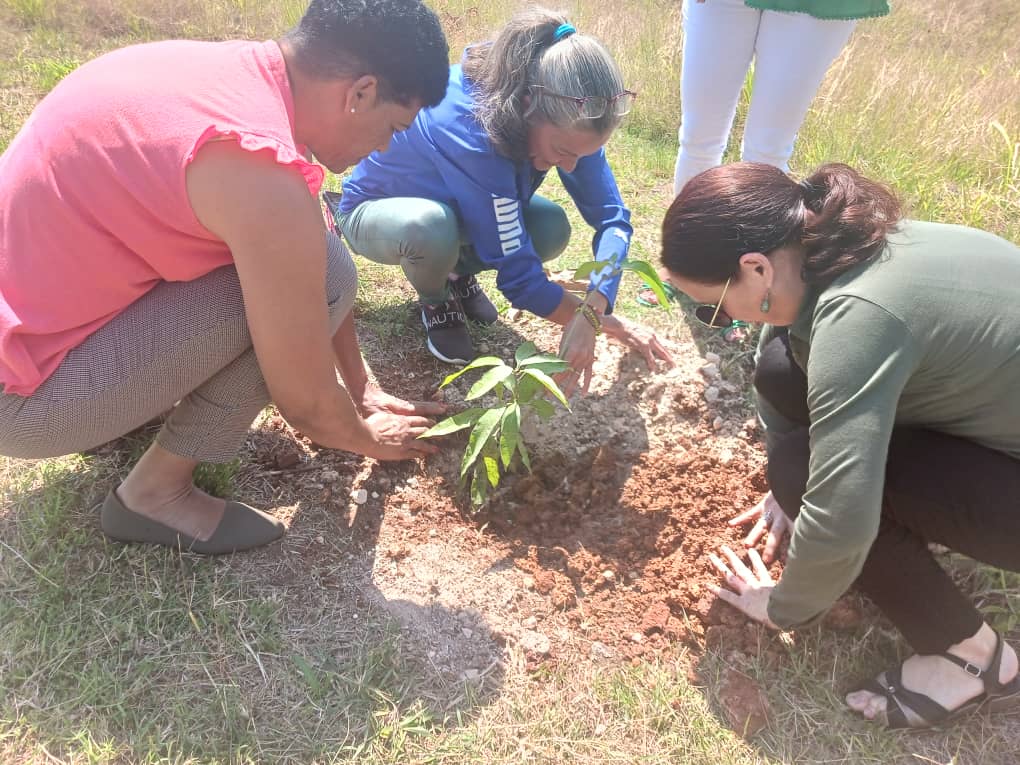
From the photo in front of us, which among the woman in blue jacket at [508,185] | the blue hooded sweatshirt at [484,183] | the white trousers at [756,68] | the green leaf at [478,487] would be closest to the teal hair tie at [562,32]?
the woman in blue jacket at [508,185]

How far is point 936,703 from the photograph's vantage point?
4.93 feet

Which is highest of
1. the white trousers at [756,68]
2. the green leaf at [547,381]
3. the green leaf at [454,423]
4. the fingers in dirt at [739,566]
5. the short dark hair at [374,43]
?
the short dark hair at [374,43]

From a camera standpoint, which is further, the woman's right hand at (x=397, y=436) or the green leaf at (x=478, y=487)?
the green leaf at (x=478, y=487)

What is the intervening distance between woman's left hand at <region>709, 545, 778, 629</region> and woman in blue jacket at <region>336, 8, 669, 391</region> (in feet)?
2.08

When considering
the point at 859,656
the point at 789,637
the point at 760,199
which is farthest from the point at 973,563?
the point at 760,199

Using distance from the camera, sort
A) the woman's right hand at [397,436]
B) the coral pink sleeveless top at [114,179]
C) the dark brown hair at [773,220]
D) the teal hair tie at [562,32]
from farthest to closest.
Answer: the teal hair tie at [562,32] → the woman's right hand at [397,436] → the dark brown hair at [773,220] → the coral pink sleeveless top at [114,179]

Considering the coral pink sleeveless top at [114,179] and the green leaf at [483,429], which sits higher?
the coral pink sleeveless top at [114,179]

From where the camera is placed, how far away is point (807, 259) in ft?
4.50

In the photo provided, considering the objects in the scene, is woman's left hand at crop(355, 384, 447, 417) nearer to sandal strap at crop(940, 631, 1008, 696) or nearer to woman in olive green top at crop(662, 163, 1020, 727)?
woman in olive green top at crop(662, 163, 1020, 727)

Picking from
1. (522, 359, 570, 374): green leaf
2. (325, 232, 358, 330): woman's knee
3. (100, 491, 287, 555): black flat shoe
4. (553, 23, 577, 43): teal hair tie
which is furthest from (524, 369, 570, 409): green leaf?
(553, 23, 577, 43): teal hair tie

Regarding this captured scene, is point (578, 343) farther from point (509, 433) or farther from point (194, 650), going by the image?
point (194, 650)

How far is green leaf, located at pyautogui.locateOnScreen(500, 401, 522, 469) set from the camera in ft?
5.57

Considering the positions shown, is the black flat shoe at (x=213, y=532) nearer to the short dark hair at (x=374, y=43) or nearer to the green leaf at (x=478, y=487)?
the green leaf at (x=478, y=487)

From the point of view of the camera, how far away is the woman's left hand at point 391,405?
203 centimetres
